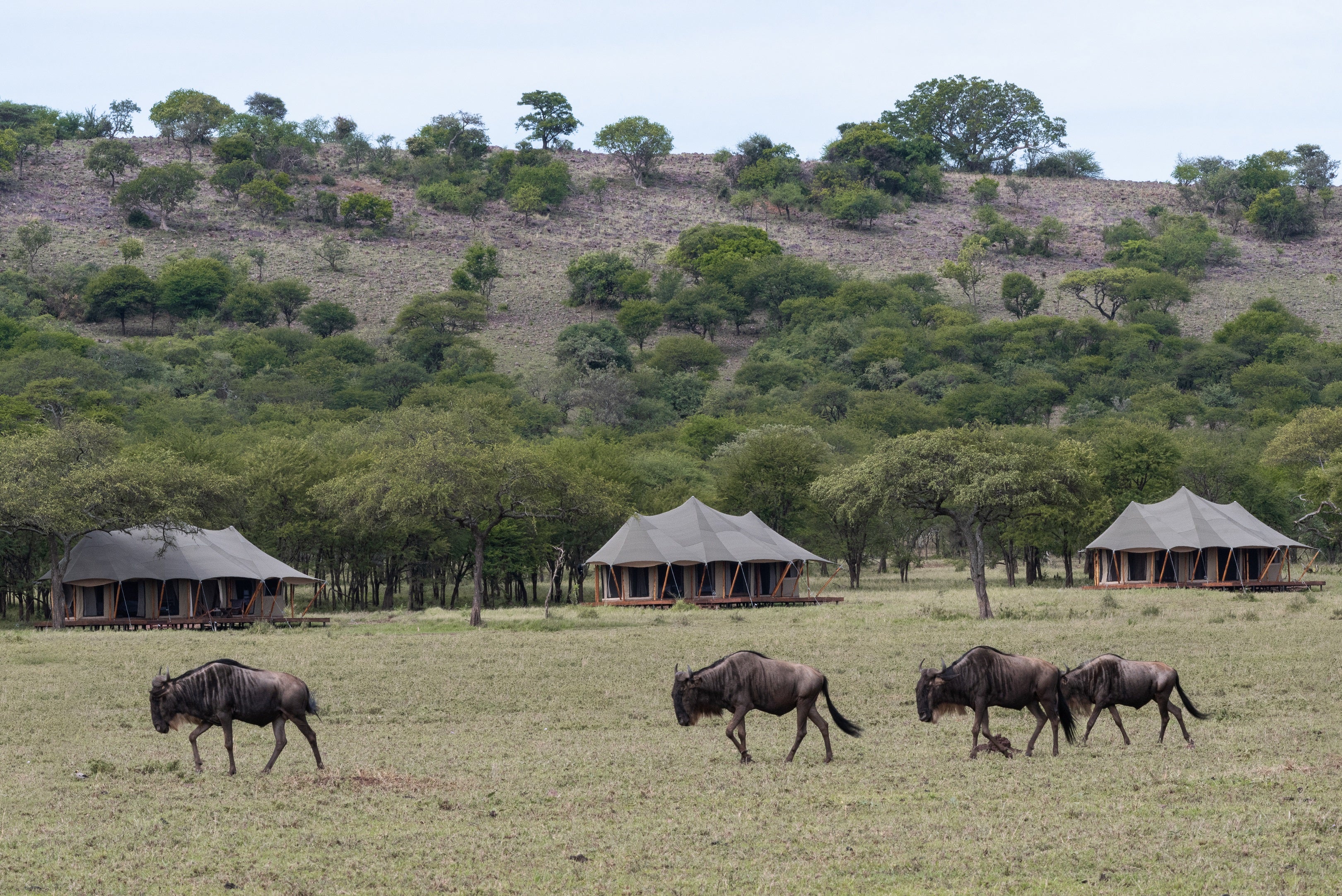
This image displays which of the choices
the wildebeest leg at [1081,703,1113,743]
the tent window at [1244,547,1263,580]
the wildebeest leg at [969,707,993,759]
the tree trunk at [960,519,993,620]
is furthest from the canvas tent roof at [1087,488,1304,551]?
the wildebeest leg at [969,707,993,759]

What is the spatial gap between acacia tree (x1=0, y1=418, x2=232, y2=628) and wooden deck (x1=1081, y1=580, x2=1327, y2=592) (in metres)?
38.2

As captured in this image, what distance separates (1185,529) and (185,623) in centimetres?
4390

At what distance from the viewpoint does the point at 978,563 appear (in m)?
42.1

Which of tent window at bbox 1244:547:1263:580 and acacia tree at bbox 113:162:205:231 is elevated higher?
acacia tree at bbox 113:162:205:231

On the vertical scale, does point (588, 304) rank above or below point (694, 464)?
above

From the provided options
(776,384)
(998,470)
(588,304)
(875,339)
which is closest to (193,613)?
(998,470)

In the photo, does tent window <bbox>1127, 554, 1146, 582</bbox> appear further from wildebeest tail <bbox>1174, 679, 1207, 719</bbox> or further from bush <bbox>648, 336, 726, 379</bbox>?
bush <bbox>648, 336, 726, 379</bbox>

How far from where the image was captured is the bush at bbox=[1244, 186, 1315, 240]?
636 ft

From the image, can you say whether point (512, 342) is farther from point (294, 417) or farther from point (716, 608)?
point (716, 608)

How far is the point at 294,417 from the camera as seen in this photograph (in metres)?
92.5

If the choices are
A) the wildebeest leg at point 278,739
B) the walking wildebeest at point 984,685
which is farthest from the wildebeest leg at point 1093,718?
the wildebeest leg at point 278,739

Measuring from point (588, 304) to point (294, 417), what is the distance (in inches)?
2934

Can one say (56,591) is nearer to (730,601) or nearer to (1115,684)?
(730,601)

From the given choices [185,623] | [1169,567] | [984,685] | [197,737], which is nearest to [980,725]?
[984,685]
